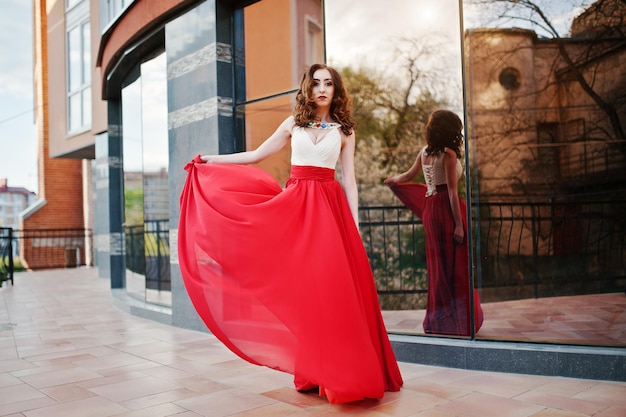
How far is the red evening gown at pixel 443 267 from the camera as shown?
4.74 metres

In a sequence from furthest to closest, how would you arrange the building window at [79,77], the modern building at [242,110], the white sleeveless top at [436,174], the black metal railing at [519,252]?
1. the building window at [79,77]
2. the black metal railing at [519,252]
3. the white sleeveless top at [436,174]
4. the modern building at [242,110]

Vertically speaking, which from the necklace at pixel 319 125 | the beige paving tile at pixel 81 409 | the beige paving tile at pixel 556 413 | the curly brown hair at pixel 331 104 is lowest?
the beige paving tile at pixel 81 409

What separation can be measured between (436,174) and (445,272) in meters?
0.90

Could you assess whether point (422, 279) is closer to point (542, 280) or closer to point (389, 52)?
point (542, 280)

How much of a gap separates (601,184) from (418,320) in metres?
3.03

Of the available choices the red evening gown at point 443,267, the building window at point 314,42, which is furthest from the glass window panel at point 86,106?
the red evening gown at point 443,267

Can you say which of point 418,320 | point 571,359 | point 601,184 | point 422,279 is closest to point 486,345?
point 571,359

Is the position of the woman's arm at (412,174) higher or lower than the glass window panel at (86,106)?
lower

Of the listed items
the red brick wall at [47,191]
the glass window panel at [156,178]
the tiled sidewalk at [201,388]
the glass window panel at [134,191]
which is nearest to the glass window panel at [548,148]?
the tiled sidewalk at [201,388]

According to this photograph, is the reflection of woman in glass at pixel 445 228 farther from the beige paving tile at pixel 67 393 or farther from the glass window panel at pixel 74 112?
the glass window panel at pixel 74 112

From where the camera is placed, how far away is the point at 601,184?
6.57m

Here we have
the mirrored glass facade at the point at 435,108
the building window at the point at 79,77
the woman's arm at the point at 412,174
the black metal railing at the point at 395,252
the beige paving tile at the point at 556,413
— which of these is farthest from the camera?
the building window at the point at 79,77

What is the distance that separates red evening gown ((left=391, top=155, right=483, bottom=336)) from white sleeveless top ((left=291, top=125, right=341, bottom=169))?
1746 mm

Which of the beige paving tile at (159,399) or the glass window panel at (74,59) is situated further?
the glass window panel at (74,59)
